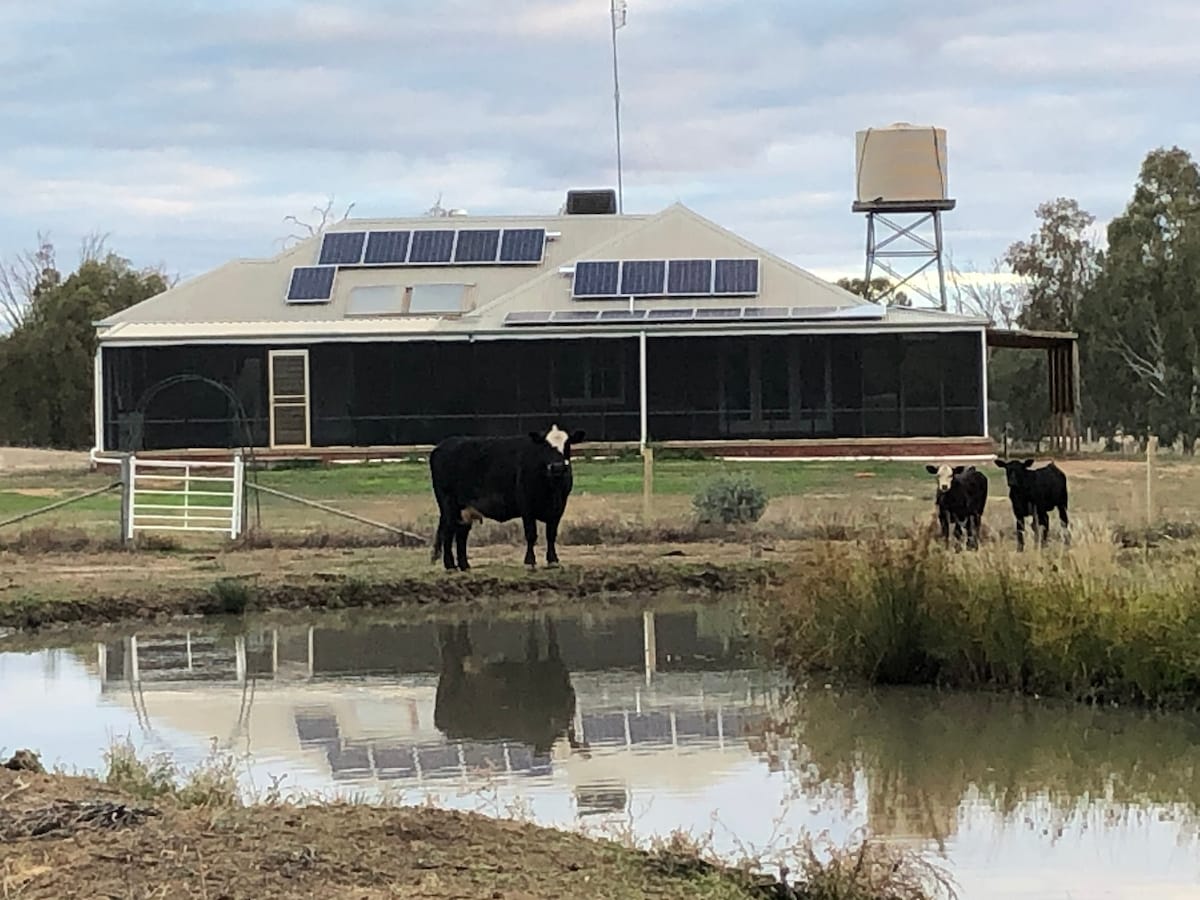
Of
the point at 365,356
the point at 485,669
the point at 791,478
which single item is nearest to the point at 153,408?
the point at 365,356

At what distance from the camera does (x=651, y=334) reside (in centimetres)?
4000

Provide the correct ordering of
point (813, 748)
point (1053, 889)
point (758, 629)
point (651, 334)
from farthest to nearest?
point (651, 334) < point (758, 629) < point (813, 748) < point (1053, 889)

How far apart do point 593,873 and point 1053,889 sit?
83.7 inches

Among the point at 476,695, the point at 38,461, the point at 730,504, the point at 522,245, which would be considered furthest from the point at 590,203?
the point at 476,695

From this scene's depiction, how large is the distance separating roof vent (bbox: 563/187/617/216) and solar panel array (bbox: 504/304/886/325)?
7.74 metres

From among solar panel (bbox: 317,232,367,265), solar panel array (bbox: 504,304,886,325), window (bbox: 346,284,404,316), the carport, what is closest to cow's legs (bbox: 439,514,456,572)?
solar panel array (bbox: 504,304,886,325)

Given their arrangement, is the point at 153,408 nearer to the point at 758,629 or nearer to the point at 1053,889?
the point at 758,629

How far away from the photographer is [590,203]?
159 ft

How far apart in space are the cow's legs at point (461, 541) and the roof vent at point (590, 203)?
2828 cm

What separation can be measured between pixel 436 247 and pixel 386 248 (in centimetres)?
116

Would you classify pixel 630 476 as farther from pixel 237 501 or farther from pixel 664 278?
pixel 237 501

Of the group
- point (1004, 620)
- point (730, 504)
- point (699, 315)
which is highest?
point (699, 315)

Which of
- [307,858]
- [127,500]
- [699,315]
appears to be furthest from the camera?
[699,315]

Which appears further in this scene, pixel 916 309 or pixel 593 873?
pixel 916 309
